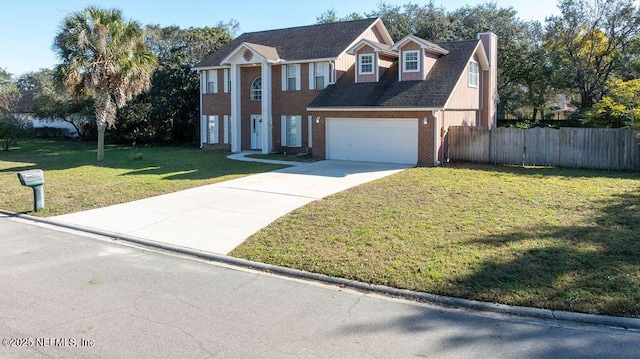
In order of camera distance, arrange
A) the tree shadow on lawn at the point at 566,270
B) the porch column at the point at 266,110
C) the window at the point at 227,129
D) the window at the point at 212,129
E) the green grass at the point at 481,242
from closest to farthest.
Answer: the tree shadow on lawn at the point at 566,270 < the green grass at the point at 481,242 < the porch column at the point at 266,110 < the window at the point at 227,129 < the window at the point at 212,129

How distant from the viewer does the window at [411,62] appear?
72.8ft

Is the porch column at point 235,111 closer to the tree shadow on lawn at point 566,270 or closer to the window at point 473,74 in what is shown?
the window at point 473,74

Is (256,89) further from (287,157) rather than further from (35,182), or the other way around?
(35,182)

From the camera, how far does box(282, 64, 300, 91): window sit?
27000 mm

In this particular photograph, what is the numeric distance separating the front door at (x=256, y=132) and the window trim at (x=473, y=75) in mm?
12003


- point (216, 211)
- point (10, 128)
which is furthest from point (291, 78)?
point (10, 128)

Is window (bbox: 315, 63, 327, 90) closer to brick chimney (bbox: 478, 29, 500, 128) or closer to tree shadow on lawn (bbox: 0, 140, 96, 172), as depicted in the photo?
brick chimney (bbox: 478, 29, 500, 128)

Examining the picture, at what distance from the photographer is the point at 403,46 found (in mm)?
22328

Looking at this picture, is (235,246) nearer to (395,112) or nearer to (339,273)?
(339,273)

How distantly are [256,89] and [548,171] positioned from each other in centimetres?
1700

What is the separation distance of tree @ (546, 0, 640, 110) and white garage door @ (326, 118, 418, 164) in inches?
746

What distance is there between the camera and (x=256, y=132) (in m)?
29.2

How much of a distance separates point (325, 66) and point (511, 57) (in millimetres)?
18002

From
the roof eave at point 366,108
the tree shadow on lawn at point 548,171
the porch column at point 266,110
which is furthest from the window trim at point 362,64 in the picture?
the tree shadow on lawn at point 548,171
